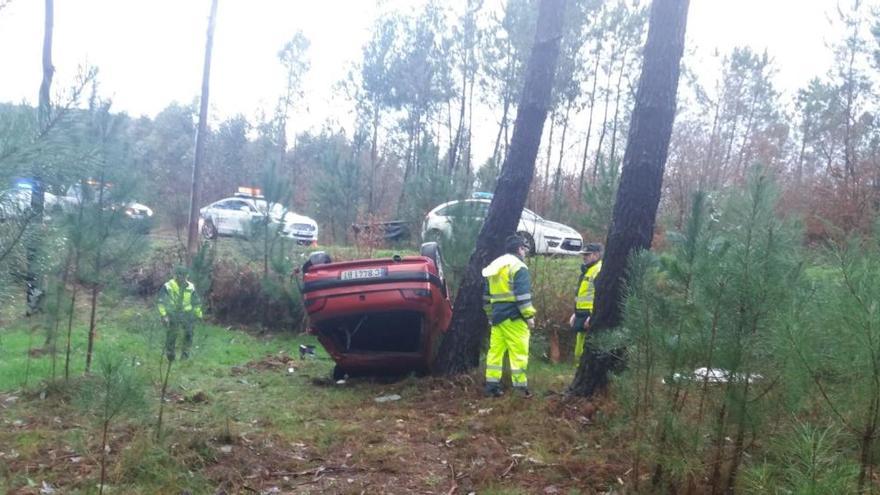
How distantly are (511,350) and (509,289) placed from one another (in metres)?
0.65

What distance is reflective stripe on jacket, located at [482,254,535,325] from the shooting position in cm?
787

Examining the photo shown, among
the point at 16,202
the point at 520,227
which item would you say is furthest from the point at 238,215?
the point at 16,202

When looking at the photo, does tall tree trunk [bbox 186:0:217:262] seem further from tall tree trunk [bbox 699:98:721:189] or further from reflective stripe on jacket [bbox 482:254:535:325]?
tall tree trunk [bbox 699:98:721:189]

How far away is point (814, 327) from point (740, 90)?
102ft

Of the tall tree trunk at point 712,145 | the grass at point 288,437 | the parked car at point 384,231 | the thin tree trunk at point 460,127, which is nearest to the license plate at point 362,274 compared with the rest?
the grass at point 288,437

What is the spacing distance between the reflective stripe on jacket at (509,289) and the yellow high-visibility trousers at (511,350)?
0.09 metres

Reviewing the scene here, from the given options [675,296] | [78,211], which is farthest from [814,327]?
[78,211]

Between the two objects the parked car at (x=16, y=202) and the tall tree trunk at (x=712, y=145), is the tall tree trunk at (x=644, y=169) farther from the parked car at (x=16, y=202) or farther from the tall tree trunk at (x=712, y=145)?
the tall tree trunk at (x=712, y=145)

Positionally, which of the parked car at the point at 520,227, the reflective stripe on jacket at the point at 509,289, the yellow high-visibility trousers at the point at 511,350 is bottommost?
the yellow high-visibility trousers at the point at 511,350

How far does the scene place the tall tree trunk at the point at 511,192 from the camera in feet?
28.8

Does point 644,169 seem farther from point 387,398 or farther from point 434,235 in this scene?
point 434,235

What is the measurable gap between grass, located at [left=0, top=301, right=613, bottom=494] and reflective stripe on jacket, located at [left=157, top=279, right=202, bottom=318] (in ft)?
0.56

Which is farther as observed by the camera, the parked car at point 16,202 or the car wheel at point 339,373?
the car wheel at point 339,373

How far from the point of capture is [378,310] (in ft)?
26.8
